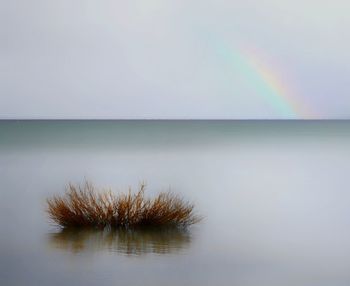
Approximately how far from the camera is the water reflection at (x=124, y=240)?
3844 mm

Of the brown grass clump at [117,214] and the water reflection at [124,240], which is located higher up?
the brown grass clump at [117,214]

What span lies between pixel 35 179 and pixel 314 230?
3.38 meters

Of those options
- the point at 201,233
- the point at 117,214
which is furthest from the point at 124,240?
the point at 201,233

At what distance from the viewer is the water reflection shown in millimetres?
3844

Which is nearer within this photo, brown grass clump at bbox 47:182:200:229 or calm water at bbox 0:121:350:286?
calm water at bbox 0:121:350:286

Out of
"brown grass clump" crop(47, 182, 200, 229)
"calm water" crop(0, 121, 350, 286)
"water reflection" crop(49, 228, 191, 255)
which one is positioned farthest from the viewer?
"brown grass clump" crop(47, 182, 200, 229)

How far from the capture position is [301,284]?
327 centimetres

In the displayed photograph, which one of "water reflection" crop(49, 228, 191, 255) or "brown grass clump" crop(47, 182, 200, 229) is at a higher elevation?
"brown grass clump" crop(47, 182, 200, 229)

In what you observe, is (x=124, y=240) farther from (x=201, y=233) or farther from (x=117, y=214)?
(x=201, y=233)

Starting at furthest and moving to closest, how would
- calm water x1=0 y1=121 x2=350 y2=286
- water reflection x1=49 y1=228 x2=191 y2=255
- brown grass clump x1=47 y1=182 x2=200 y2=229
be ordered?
1. brown grass clump x1=47 y1=182 x2=200 y2=229
2. water reflection x1=49 y1=228 x2=191 y2=255
3. calm water x1=0 y1=121 x2=350 y2=286

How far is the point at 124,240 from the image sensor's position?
4.00m

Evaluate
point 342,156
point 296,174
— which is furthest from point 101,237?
point 342,156

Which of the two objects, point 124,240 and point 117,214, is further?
point 117,214

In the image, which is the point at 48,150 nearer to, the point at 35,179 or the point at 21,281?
the point at 35,179
